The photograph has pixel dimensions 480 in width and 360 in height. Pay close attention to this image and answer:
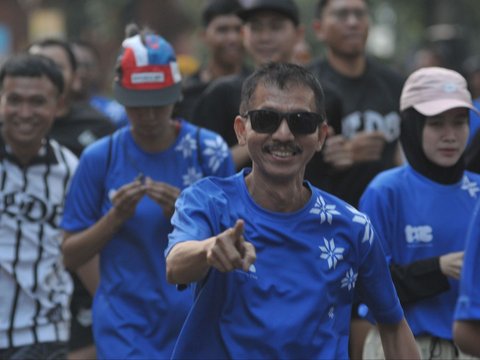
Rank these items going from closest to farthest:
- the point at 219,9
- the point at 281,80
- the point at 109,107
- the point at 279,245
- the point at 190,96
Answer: the point at 279,245 < the point at 281,80 < the point at 190,96 < the point at 219,9 < the point at 109,107

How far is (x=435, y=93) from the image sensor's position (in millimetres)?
7477

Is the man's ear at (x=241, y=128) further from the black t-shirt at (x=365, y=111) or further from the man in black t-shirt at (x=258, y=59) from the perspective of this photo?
the black t-shirt at (x=365, y=111)

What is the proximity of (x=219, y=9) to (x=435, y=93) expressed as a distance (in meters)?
3.78

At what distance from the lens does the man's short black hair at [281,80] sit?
5535mm

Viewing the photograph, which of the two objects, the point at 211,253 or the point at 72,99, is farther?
the point at 72,99

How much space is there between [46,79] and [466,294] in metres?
3.67

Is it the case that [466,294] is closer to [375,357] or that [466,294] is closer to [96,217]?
[375,357]

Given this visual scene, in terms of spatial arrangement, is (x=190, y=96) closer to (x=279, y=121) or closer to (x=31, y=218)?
(x=31, y=218)

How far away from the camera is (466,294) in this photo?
5703 mm

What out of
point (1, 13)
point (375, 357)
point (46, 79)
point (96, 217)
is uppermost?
point (46, 79)

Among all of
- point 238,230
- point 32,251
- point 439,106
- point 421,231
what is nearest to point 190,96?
point 32,251

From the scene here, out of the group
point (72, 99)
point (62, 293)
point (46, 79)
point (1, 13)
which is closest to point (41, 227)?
point (62, 293)

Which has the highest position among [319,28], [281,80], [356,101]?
[281,80]

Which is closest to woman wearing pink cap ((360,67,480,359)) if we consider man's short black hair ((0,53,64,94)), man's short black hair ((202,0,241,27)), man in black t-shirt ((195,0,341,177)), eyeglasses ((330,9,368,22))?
man in black t-shirt ((195,0,341,177))
